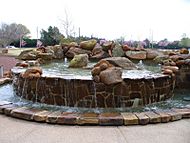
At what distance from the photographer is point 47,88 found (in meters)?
5.76

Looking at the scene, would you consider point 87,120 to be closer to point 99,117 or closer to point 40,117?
point 99,117

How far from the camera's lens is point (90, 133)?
3.95 meters

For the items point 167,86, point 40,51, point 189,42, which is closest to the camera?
point 167,86

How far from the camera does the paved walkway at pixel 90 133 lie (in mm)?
3646

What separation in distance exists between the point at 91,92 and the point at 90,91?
3cm

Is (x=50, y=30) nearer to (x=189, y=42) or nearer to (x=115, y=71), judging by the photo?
(x=189, y=42)

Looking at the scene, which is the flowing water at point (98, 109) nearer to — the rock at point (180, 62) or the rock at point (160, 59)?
the rock at point (180, 62)

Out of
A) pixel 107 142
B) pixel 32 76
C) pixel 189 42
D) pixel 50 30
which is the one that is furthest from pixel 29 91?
pixel 50 30

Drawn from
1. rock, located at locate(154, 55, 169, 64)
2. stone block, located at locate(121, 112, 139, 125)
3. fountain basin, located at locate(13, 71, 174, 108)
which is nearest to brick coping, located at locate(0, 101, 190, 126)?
stone block, located at locate(121, 112, 139, 125)

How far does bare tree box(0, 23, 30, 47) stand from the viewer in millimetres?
34694

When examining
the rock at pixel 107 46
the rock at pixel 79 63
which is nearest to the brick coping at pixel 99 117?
the rock at pixel 79 63

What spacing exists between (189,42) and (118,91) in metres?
11.3

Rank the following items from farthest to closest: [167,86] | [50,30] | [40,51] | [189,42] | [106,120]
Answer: [50,30], [189,42], [40,51], [167,86], [106,120]

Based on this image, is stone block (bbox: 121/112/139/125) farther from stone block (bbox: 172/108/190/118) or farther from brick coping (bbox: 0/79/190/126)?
stone block (bbox: 172/108/190/118)
